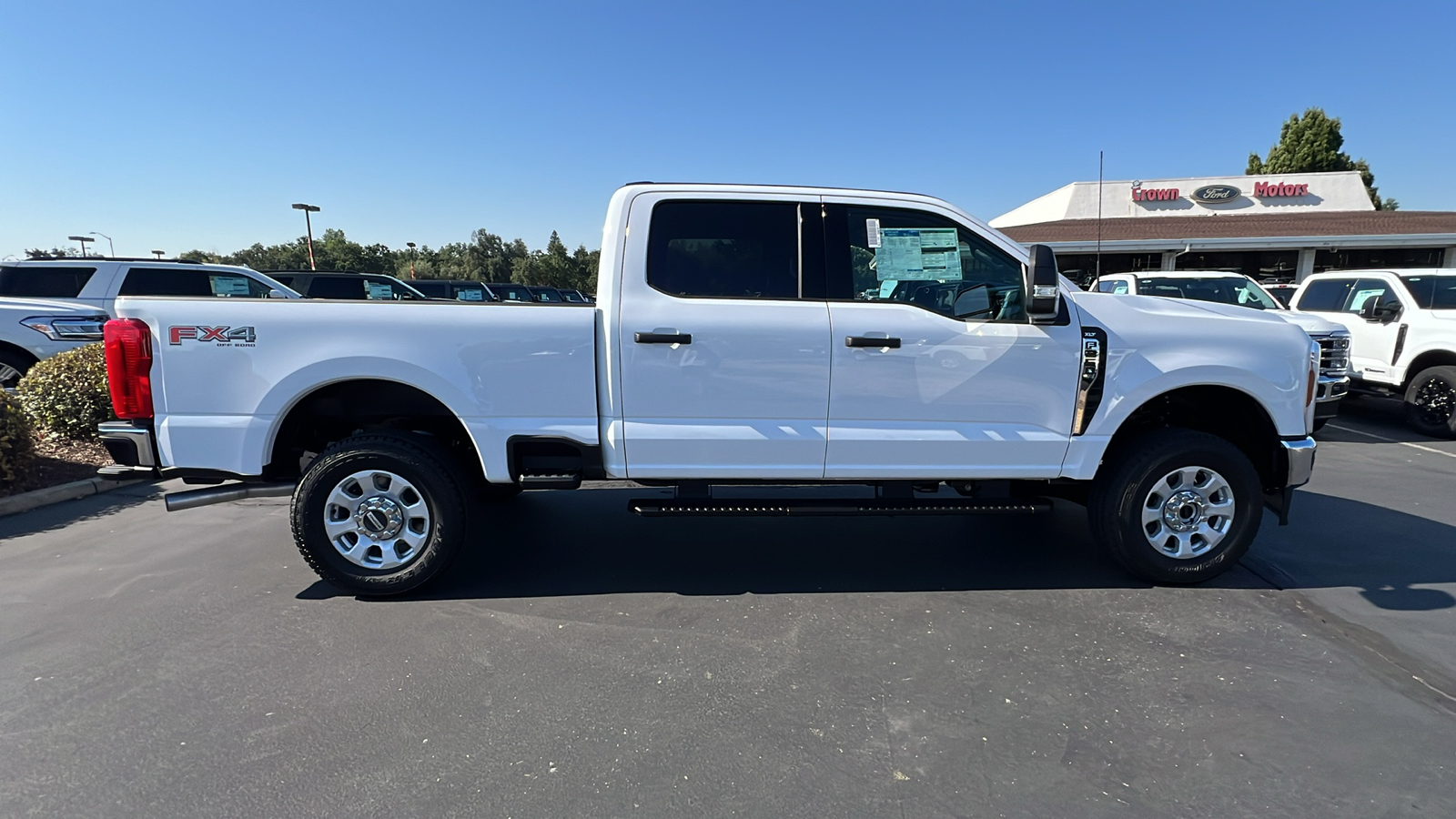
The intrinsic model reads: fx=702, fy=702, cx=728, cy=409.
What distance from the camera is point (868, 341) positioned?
3.66 m

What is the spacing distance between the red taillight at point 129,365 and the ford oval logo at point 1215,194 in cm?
4056

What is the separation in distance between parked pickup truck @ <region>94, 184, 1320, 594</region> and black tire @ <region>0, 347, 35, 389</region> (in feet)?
23.0

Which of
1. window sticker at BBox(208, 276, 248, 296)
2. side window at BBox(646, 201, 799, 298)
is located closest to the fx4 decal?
side window at BBox(646, 201, 799, 298)

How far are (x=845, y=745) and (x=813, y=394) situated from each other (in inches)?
68.2

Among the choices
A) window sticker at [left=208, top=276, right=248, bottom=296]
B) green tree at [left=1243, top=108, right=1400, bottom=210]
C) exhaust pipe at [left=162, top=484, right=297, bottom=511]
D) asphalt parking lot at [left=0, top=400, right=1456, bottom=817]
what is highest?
green tree at [left=1243, top=108, right=1400, bottom=210]

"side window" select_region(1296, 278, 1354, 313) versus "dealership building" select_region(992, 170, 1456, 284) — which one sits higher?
"dealership building" select_region(992, 170, 1456, 284)

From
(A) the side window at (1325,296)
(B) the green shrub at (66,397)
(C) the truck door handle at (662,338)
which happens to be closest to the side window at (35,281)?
(B) the green shrub at (66,397)

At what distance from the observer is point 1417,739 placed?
266 cm

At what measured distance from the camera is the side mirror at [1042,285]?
11.5 feet

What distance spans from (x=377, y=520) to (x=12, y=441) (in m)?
4.15

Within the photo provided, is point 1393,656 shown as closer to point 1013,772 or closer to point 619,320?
point 1013,772

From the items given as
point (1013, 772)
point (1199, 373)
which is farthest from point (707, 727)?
point (1199, 373)

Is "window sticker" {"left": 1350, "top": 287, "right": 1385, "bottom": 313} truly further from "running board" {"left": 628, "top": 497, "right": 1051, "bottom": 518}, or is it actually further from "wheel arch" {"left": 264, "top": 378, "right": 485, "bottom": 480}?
"wheel arch" {"left": 264, "top": 378, "right": 485, "bottom": 480}

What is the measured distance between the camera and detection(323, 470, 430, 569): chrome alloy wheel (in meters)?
3.76
